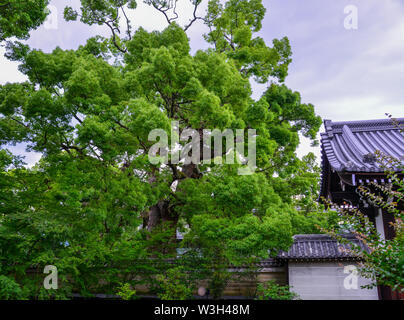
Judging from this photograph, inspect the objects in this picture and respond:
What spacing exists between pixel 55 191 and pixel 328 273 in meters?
7.71

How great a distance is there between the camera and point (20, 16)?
6.47 metres

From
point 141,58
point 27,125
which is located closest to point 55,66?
point 27,125

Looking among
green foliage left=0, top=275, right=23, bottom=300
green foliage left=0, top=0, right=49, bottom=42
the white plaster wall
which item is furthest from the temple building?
green foliage left=0, top=0, right=49, bottom=42

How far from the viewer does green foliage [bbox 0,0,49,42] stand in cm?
640

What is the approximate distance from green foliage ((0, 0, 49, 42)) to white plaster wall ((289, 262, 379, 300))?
906cm

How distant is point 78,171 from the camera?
735 cm

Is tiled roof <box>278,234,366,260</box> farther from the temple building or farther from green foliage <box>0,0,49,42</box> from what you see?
green foliage <box>0,0,49,42</box>

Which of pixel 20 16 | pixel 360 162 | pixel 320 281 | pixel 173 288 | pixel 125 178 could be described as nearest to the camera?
pixel 360 162

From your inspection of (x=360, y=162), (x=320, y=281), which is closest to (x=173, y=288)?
(x=320, y=281)

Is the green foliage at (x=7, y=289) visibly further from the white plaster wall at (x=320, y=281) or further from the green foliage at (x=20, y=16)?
the white plaster wall at (x=320, y=281)

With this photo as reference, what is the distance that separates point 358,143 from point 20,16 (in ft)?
26.7

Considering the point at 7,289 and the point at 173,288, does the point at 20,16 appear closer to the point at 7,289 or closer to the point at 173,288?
the point at 7,289

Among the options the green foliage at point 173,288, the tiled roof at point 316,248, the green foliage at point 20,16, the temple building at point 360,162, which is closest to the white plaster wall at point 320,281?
the tiled roof at point 316,248

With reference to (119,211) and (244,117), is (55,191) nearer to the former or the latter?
(119,211)
